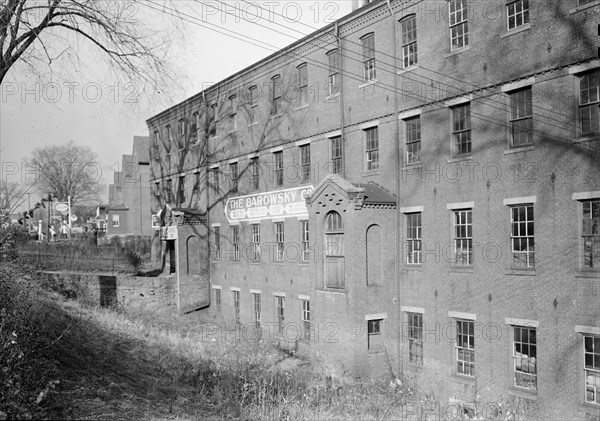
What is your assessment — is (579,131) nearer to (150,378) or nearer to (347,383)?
(347,383)

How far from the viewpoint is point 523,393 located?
1515 centimetres

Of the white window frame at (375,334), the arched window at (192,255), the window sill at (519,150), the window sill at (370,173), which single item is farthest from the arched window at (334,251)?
the arched window at (192,255)

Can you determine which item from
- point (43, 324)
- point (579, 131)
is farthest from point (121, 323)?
point (579, 131)

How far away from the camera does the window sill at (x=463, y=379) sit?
54.1ft

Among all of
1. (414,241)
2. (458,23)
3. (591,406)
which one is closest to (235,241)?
(414,241)

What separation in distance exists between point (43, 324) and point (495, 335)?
12.2m

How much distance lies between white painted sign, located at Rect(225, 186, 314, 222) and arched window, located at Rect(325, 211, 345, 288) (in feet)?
9.70

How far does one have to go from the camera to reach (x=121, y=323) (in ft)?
61.0

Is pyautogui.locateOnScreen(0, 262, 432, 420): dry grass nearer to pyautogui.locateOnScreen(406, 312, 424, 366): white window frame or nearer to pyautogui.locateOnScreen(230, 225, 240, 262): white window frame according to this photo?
pyautogui.locateOnScreen(406, 312, 424, 366): white window frame

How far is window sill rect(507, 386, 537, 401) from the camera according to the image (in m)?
14.9

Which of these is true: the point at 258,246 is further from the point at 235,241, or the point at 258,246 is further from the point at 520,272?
the point at 520,272

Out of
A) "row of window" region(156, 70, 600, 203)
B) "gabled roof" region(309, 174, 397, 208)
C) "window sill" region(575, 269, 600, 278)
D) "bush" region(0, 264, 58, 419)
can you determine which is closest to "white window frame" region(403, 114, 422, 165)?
"row of window" region(156, 70, 600, 203)

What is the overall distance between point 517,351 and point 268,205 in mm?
14000

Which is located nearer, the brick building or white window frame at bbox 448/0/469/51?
the brick building
